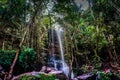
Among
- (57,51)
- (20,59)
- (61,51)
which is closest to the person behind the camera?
(20,59)

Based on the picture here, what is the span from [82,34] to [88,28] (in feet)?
2.90

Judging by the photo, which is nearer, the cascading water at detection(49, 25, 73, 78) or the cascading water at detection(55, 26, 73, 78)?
the cascading water at detection(55, 26, 73, 78)

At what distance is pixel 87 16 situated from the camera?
23.3m

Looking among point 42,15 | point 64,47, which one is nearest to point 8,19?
point 42,15

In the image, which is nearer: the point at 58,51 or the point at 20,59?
the point at 20,59

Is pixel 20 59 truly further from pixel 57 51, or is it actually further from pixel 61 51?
pixel 61 51

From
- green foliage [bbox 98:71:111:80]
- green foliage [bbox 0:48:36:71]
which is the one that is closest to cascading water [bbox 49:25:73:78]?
green foliage [bbox 0:48:36:71]

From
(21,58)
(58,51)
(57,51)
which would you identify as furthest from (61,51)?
(21,58)

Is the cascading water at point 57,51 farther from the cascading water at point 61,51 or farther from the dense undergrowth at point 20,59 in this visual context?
the dense undergrowth at point 20,59

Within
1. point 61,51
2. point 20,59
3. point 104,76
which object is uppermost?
point 61,51

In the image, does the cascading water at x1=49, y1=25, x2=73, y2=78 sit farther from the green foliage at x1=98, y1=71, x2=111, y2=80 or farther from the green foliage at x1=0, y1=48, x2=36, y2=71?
the green foliage at x1=98, y1=71, x2=111, y2=80

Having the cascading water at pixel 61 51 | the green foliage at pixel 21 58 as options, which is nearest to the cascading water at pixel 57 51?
the cascading water at pixel 61 51

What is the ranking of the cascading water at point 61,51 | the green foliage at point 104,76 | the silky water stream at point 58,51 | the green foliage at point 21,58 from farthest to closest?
the silky water stream at point 58,51
the cascading water at point 61,51
the green foliage at point 21,58
the green foliage at point 104,76

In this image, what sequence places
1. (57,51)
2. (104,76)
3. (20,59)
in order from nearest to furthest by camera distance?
(104,76) < (20,59) < (57,51)
